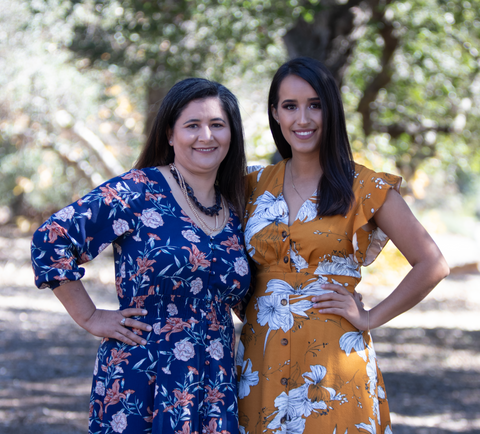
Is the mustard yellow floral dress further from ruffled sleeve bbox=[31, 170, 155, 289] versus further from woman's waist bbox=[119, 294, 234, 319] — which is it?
ruffled sleeve bbox=[31, 170, 155, 289]

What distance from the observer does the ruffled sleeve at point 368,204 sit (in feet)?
7.82

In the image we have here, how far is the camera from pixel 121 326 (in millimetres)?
2367

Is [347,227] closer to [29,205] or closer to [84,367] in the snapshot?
[84,367]

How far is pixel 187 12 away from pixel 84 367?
465cm

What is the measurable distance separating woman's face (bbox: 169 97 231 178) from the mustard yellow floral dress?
0.40 meters

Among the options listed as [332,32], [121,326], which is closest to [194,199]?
[121,326]

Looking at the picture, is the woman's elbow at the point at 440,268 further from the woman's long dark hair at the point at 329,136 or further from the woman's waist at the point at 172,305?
the woman's waist at the point at 172,305

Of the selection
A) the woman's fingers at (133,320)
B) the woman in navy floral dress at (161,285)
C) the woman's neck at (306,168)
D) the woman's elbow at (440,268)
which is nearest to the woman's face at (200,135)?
the woman in navy floral dress at (161,285)

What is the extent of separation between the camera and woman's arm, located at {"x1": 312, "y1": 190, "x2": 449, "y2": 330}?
239 centimetres

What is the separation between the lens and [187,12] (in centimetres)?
675

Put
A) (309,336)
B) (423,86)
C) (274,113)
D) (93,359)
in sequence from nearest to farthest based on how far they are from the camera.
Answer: (309,336)
(274,113)
(93,359)
(423,86)

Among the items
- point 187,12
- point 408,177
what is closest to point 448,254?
point 408,177

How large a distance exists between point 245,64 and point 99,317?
286 inches

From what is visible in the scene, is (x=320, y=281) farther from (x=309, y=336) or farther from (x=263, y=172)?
(x=263, y=172)
